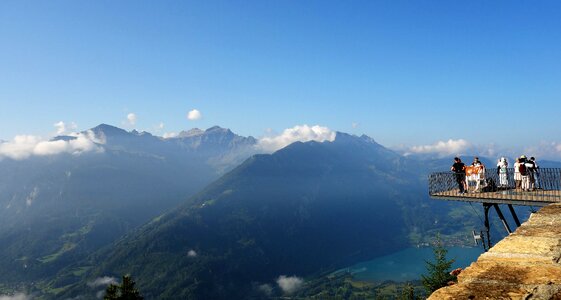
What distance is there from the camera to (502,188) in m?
26.9

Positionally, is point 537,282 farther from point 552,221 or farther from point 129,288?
point 129,288

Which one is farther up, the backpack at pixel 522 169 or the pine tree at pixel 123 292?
the backpack at pixel 522 169

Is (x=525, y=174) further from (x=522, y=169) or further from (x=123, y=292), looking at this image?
(x=123, y=292)

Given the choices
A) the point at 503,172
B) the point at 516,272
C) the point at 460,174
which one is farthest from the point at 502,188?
the point at 516,272

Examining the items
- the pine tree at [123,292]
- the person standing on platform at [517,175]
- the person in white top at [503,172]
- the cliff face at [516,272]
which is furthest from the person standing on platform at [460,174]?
the pine tree at [123,292]

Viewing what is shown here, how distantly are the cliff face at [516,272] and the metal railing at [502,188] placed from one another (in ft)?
50.6

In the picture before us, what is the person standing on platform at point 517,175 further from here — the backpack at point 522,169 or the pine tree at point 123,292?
the pine tree at point 123,292

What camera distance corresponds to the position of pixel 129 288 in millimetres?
52094

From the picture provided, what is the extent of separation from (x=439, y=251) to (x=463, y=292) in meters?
41.2

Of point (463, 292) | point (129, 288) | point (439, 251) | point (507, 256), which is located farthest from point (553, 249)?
point (129, 288)

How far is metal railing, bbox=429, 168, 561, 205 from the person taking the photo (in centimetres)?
2045

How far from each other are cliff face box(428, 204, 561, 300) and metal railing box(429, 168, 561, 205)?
15437 mm

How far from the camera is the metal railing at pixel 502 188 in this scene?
67.1ft

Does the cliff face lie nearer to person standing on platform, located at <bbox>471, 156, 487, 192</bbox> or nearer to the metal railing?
the metal railing
